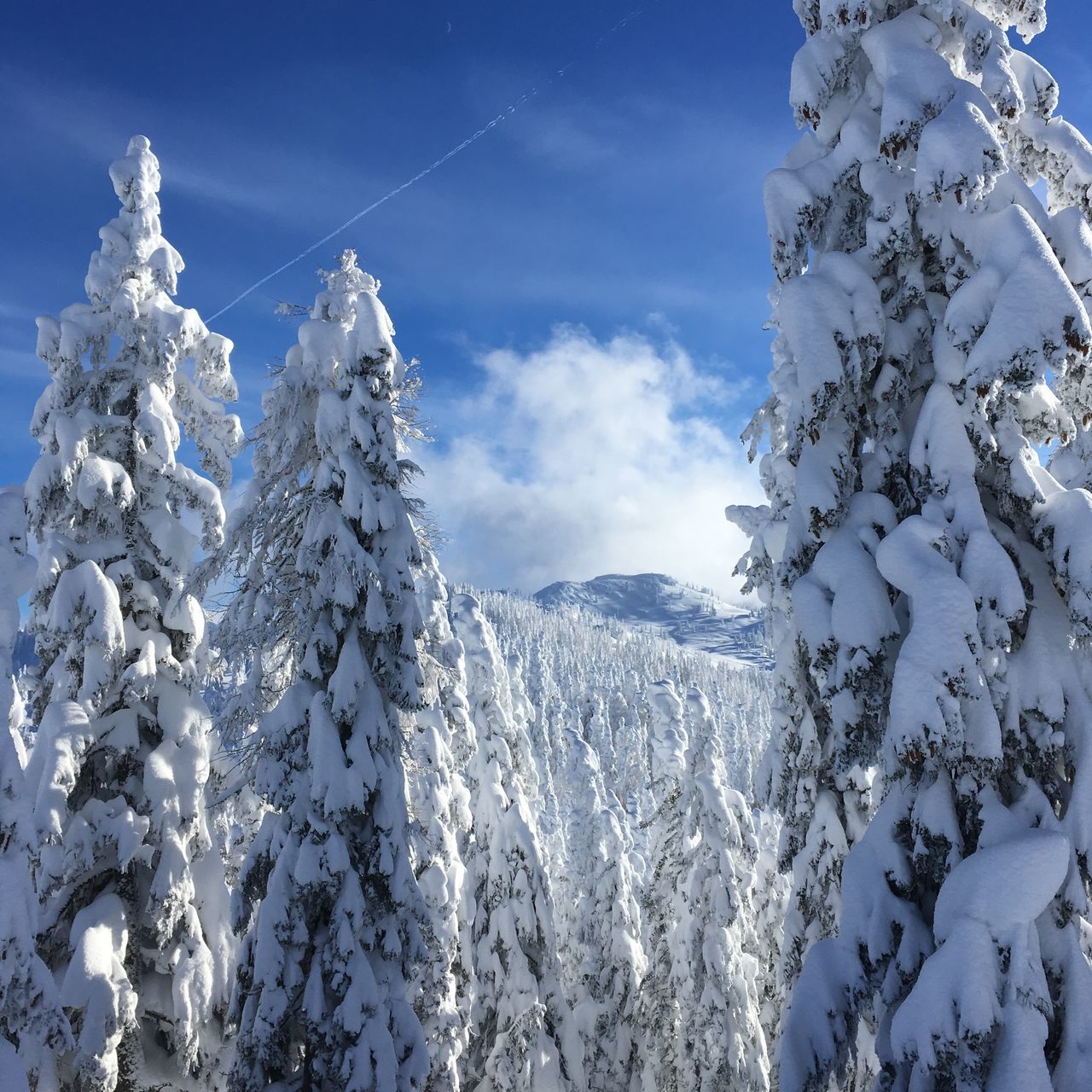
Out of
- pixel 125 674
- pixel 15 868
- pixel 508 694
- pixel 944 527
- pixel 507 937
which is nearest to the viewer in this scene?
pixel 944 527

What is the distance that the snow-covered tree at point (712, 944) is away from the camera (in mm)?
19172

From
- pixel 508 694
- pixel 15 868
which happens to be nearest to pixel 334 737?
pixel 15 868

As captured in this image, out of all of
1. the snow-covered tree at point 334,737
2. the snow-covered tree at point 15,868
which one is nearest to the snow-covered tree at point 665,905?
the snow-covered tree at point 334,737

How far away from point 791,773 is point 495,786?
38.5 feet

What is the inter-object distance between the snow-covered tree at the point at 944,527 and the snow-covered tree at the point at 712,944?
13.5 meters

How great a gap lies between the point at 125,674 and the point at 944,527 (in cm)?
1069

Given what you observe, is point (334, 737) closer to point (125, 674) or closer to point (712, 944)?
point (125, 674)

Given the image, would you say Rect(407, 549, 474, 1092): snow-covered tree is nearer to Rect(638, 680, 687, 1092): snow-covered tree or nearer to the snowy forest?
the snowy forest

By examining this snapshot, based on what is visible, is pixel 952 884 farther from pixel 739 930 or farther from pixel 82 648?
pixel 739 930

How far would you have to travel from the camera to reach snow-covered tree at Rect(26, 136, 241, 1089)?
1067 cm

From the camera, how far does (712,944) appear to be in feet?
63.3

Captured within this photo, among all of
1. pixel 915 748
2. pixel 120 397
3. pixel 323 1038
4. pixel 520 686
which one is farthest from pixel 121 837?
pixel 520 686

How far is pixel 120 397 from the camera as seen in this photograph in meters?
12.5

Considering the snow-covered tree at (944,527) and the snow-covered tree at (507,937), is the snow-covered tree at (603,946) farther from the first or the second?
the snow-covered tree at (944,527)
